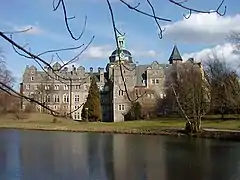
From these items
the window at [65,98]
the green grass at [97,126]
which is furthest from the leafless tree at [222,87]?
the window at [65,98]

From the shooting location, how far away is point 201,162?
22.8 meters

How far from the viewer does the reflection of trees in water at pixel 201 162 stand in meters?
18.8

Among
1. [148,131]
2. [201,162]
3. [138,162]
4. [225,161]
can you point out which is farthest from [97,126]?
[225,161]

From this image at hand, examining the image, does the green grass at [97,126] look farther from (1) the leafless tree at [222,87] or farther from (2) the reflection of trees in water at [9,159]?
(2) the reflection of trees in water at [9,159]

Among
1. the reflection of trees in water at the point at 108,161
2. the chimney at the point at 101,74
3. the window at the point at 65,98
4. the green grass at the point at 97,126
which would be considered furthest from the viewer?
the chimney at the point at 101,74

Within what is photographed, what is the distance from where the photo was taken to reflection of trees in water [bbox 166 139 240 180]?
61.8 feet

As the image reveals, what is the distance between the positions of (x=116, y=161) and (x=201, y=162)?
14.8ft

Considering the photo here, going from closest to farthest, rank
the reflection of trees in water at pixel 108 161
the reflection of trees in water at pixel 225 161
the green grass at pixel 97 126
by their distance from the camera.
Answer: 1. the reflection of trees in water at pixel 225 161
2. the reflection of trees in water at pixel 108 161
3. the green grass at pixel 97 126

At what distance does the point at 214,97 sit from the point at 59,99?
3516 centimetres

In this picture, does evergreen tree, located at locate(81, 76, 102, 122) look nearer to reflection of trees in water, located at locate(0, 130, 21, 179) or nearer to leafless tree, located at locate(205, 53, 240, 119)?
leafless tree, located at locate(205, 53, 240, 119)

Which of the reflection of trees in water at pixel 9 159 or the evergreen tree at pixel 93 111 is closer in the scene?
the reflection of trees in water at pixel 9 159

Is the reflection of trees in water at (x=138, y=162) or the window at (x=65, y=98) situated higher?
the window at (x=65, y=98)

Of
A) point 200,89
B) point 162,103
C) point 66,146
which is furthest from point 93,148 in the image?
point 162,103

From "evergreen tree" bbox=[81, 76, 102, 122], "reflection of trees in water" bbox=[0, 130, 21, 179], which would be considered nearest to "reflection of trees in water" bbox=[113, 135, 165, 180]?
"reflection of trees in water" bbox=[0, 130, 21, 179]
